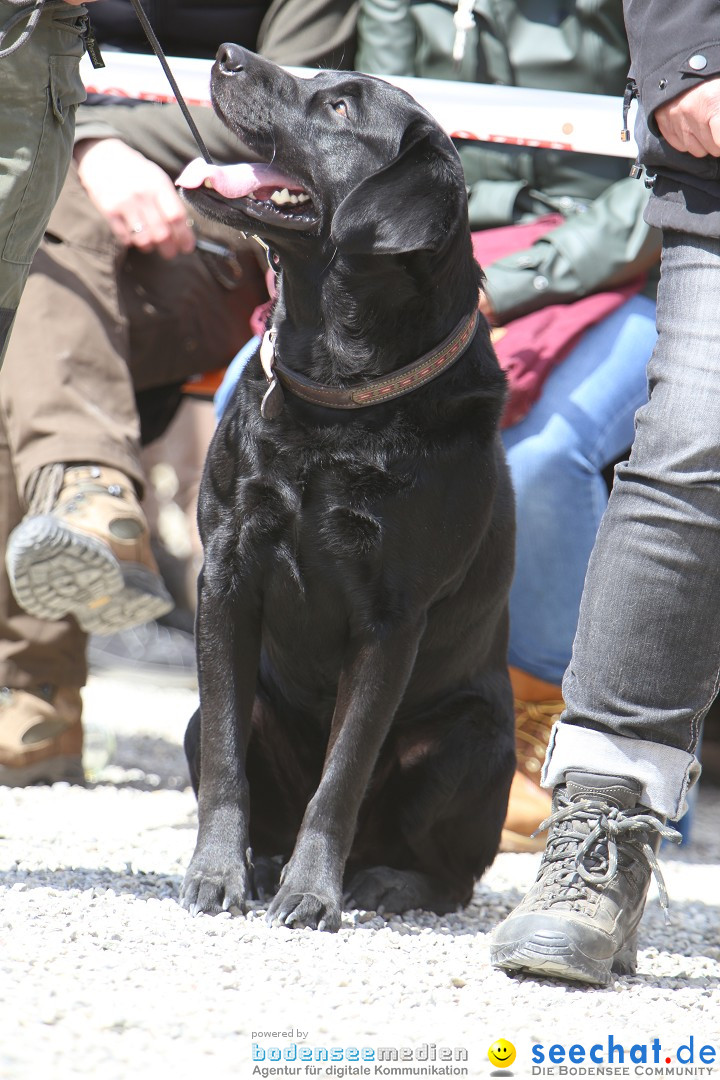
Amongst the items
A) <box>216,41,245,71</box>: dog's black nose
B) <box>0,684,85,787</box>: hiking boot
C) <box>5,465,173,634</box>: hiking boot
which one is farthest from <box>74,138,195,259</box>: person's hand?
<box>0,684,85,787</box>: hiking boot

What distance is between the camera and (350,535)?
2312mm

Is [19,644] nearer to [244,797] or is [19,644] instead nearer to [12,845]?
[12,845]

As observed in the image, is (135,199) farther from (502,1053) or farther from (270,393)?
(502,1053)

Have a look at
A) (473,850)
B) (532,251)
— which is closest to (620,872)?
(473,850)

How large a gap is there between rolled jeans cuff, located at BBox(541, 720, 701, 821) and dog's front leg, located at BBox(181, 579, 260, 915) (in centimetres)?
64

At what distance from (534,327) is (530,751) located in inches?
48.1

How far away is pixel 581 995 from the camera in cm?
192

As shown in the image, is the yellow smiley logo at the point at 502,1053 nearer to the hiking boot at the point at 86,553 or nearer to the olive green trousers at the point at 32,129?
the olive green trousers at the point at 32,129

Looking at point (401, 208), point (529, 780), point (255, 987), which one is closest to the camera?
point (255, 987)

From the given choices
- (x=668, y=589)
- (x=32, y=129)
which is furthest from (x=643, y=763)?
(x=32, y=129)

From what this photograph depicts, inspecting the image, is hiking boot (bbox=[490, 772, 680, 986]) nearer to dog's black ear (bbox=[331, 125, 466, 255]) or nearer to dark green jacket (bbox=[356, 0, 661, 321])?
dog's black ear (bbox=[331, 125, 466, 255])

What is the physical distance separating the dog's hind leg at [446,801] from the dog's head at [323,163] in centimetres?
98

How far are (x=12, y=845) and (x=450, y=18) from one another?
2624 millimetres

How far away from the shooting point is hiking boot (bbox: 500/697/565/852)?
138 inches
